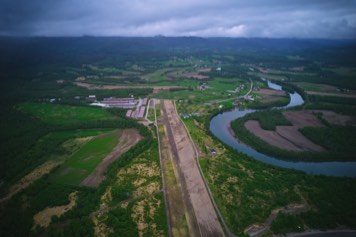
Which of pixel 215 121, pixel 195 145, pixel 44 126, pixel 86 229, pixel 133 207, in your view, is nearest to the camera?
pixel 86 229

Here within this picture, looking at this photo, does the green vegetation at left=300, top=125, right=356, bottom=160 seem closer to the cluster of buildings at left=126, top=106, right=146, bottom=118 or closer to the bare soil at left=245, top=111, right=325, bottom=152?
the bare soil at left=245, top=111, right=325, bottom=152

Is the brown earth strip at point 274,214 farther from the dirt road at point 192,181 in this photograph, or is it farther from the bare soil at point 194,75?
the bare soil at point 194,75

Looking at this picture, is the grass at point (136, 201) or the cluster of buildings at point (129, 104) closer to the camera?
the grass at point (136, 201)

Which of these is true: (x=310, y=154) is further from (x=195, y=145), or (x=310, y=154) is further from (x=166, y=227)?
(x=166, y=227)

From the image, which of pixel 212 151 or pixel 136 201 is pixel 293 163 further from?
pixel 136 201

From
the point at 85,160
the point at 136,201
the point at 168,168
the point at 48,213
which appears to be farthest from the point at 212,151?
the point at 48,213

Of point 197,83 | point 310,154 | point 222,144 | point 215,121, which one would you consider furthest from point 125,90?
point 310,154

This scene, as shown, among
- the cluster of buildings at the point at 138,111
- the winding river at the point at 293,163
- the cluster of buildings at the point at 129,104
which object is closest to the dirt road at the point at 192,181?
the winding river at the point at 293,163
